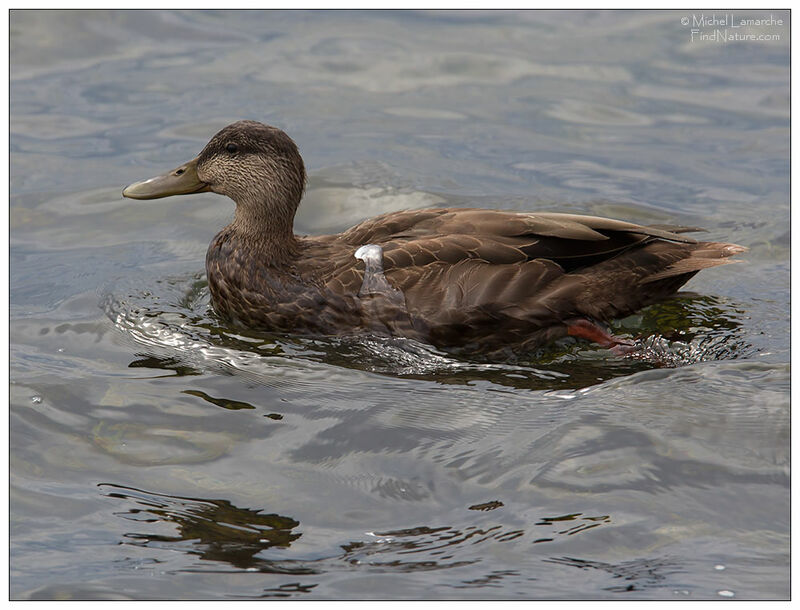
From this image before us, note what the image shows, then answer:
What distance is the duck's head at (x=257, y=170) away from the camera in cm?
866

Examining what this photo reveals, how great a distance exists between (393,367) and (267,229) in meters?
1.71

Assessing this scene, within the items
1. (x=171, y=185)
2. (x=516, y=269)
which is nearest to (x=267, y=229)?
(x=171, y=185)

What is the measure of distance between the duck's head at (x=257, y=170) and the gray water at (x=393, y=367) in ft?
3.18

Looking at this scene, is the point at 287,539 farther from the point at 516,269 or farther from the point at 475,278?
the point at 516,269

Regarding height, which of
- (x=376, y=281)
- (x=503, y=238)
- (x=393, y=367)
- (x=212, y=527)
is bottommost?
(x=212, y=527)

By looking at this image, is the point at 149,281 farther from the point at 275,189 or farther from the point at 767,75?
the point at 767,75

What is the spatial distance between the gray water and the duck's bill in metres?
0.92

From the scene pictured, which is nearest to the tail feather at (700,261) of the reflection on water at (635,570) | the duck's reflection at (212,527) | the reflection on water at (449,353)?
the reflection on water at (449,353)

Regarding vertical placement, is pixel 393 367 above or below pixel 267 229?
below

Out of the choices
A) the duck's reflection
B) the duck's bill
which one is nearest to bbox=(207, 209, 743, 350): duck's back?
the duck's bill

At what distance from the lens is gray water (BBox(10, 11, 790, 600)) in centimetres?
570

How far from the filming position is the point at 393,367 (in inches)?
304

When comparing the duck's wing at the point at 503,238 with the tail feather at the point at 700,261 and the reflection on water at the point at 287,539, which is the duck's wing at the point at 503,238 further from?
the reflection on water at the point at 287,539

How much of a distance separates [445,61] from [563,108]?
1.87 m
